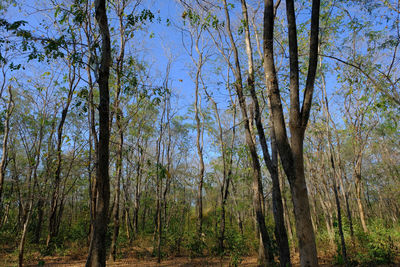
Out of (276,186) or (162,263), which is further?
(162,263)

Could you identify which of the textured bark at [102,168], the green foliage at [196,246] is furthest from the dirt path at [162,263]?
the textured bark at [102,168]

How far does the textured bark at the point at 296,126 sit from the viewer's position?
2723 millimetres

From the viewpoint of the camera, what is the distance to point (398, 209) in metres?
19.3

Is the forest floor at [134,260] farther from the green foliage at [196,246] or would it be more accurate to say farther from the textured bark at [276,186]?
the textured bark at [276,186]

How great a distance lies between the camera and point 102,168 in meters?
3.88

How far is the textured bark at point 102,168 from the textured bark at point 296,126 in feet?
8.60

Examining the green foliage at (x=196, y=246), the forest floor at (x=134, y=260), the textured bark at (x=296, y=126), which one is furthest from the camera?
the green foliage at (x=196, y=246)

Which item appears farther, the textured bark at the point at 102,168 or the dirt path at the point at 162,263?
the dirt path at the point at 162,263

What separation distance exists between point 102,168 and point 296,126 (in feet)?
9.73

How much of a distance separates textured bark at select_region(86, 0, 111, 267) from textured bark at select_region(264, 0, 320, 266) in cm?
262

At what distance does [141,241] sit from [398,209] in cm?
2002

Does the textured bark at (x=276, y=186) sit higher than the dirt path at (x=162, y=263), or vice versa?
the textured bark at (x=276, y=186)

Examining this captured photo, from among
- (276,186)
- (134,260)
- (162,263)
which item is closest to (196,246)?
(162,263)

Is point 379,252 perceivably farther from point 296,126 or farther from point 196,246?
point 296,126
